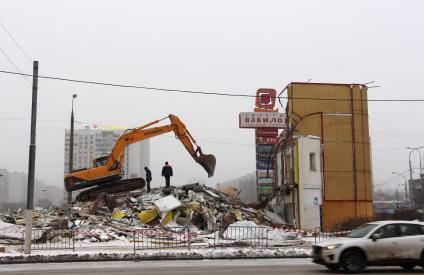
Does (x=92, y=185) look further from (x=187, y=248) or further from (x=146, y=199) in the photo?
(x=187, y=248)

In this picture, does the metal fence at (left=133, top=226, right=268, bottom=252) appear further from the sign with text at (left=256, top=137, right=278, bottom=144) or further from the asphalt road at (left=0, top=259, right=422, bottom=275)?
the sign with text at (left=256, top=137, right=278, bottom=144)

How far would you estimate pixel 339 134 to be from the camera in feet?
124

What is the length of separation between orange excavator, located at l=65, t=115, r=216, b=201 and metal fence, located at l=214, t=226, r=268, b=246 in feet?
19.6

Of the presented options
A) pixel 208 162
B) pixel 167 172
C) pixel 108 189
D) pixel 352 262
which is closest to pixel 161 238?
pixel 208 162

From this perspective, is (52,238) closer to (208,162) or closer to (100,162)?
(100,162)

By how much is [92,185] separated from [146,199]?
132 inches

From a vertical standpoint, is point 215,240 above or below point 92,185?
below

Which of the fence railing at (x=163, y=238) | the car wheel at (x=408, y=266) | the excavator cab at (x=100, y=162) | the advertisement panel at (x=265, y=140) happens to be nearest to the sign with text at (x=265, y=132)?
the advertisement panel at (x=265, y=140)

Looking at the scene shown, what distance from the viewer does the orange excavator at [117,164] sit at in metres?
30.7

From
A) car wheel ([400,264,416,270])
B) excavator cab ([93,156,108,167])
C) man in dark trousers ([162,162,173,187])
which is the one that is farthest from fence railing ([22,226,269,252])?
car wheel ([400,264,416,270])

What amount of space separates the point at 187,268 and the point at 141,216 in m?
13.5

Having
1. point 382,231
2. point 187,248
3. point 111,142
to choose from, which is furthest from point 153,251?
point 111,142

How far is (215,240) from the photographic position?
80.0 feet

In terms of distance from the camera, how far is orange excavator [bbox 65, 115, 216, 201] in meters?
30.7
